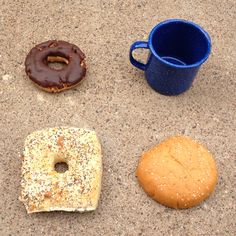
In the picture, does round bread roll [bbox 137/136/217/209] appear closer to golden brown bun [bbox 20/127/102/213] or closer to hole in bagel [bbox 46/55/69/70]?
golden brown bun [bbox 20/127/102/213]

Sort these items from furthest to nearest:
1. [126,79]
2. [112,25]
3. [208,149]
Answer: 1. [112,25]
2. [126,79]
3. [208,149]

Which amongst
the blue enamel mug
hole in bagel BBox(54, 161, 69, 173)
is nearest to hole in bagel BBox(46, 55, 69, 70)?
the blue enamel mug

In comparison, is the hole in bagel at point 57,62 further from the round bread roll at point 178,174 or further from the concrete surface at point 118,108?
the round bread roll at point 178,174

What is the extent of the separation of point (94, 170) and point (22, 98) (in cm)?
42

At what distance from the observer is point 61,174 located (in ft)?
4.66

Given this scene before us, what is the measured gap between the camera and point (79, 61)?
167cm

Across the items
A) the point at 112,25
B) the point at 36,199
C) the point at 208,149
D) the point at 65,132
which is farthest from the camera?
the point at 112,25

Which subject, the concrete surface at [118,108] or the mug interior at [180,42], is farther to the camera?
the mug interior at [180,42]

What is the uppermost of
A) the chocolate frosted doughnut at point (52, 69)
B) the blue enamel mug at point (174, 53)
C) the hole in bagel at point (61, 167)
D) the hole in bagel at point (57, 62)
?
the blue enamel mug at point (174, 53)

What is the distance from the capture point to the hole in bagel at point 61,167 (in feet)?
4.98

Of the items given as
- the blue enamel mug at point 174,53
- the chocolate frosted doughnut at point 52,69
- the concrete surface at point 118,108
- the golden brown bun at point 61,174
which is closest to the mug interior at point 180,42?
the blue enamel mug at point 174,53

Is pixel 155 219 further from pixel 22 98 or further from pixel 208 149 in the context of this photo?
pixel 22 98

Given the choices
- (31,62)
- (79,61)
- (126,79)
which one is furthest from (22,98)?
(126,79)

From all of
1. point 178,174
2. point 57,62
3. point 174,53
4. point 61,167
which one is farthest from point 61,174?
point 174,53
